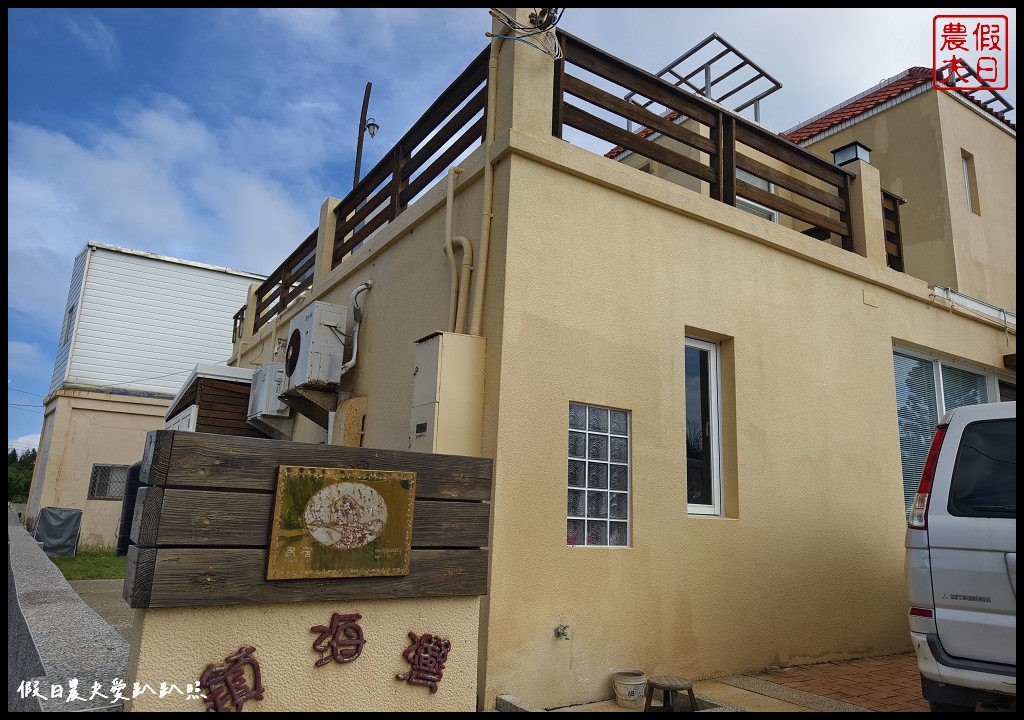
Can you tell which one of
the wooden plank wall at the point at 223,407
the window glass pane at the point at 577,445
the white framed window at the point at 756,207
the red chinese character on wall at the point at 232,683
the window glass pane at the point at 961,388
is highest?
the white framed window at the point at 756,207

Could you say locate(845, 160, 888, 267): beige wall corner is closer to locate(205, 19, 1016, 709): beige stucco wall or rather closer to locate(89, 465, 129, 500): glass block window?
locate(205, 19, 1016, 709): beige stucco wall

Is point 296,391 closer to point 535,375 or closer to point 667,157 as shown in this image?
point 535,375

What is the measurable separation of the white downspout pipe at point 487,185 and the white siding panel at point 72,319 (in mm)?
16508

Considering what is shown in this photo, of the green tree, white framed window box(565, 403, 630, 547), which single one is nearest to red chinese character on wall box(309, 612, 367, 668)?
white framed window box(565, 403, 630, 547)

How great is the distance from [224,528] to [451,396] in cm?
182

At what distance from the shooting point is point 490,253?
4.93m

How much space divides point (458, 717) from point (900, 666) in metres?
4.26

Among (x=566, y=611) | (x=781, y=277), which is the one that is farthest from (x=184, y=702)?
(x=781, y=277)

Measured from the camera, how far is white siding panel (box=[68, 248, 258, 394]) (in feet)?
59.9

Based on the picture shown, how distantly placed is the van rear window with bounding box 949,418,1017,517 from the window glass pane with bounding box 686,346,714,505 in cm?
208

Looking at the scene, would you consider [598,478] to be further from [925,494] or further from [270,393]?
[270,393]

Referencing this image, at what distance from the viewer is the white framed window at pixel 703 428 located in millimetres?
5543

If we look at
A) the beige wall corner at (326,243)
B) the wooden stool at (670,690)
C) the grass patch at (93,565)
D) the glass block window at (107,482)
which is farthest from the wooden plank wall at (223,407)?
the glass block window at (107,482)

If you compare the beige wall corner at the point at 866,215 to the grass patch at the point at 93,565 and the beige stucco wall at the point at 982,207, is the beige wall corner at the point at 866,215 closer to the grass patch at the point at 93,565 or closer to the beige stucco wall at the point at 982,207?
the beige stucco wall at the point at 982,207
